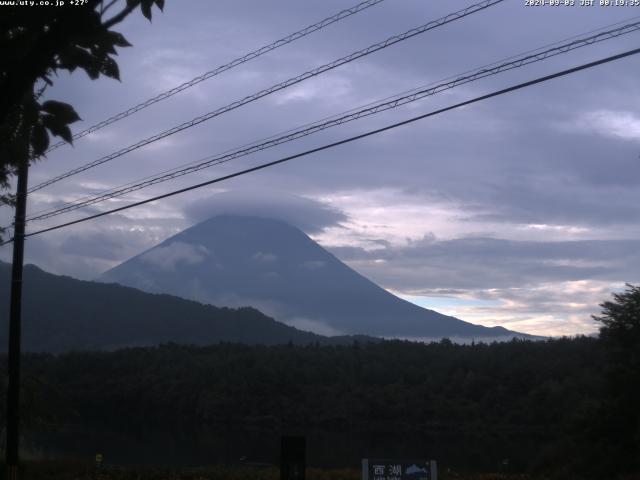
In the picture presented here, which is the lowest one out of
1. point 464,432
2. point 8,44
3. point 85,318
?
point 464,432

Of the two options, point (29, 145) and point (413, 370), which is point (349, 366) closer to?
point (413, 370)

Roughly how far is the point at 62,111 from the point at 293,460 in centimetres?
775

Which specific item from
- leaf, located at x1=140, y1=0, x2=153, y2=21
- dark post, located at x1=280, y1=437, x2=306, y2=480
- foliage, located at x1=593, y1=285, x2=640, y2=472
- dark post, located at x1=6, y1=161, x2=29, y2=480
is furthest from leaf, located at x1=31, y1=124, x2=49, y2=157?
foliage, located at x1=593, y1=285, x2=640, y2=472

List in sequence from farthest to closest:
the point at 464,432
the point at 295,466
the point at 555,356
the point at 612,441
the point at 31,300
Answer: the point at 31,300 < the point at 555,356 < the point at 464,432 < the point at 612,441 < the point at 295,466

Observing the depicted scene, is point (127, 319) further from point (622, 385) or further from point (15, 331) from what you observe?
point (15, 331)

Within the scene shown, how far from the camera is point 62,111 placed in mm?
5188

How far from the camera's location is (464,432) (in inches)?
2788

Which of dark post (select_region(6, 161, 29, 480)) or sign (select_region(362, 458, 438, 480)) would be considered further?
dark post (select_region(6, 161, 29, 480))

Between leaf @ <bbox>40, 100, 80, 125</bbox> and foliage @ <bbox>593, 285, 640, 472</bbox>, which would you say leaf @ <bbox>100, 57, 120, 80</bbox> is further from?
foliage @ <bbox>593, 285, 640, 472</bbox>

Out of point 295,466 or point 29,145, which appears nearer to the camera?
point 29,145

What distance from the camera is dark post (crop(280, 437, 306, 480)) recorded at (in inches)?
458

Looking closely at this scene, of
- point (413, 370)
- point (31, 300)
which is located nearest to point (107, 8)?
point (413, 370)

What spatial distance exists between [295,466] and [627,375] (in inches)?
794

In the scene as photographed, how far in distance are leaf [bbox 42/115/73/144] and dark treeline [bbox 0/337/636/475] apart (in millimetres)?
51523
